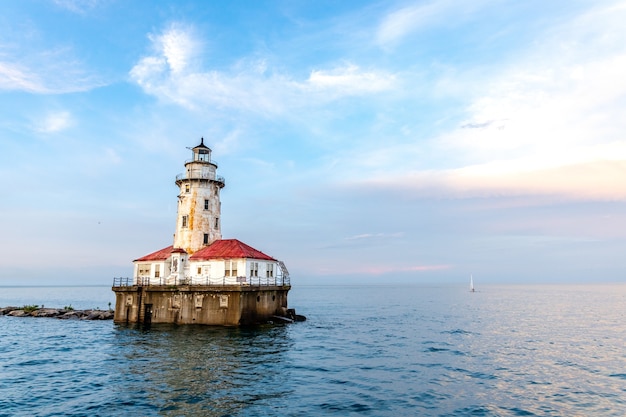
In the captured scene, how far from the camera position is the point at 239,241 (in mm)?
51438

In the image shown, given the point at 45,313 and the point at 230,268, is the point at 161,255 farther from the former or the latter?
the point at 45,313

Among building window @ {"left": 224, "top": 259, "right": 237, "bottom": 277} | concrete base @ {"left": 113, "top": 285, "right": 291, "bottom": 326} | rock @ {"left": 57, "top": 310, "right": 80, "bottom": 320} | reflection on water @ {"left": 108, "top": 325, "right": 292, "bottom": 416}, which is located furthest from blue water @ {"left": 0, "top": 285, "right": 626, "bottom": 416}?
rock @ {"left": 57, "top": 310, "right": 80, "bottom": 320}

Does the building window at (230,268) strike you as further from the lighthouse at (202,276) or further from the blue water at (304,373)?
the blue water at (304,373)

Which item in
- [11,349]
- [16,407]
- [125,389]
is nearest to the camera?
[16,407]

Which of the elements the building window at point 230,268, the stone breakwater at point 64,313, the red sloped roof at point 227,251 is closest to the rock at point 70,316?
the stone breakwater at point 64,313

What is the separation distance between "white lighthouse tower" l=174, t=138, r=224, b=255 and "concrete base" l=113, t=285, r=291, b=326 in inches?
265

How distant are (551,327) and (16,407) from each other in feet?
184

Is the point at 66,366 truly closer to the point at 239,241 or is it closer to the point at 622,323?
the point at 239,241

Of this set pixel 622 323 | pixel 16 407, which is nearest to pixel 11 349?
pixel 16 407

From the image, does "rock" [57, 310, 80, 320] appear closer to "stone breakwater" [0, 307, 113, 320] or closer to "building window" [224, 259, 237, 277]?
"stone breakwater" [0, 307, 113, 320]

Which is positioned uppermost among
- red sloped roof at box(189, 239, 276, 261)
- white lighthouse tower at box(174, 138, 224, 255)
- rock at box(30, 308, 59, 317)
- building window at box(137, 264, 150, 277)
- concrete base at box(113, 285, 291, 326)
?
white lighthouse tower at box(174, 138, 224, 255)

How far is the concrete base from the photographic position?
4484 cm

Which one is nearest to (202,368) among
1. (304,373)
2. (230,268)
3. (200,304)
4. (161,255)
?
(304,373)

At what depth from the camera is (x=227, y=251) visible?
160 feet
